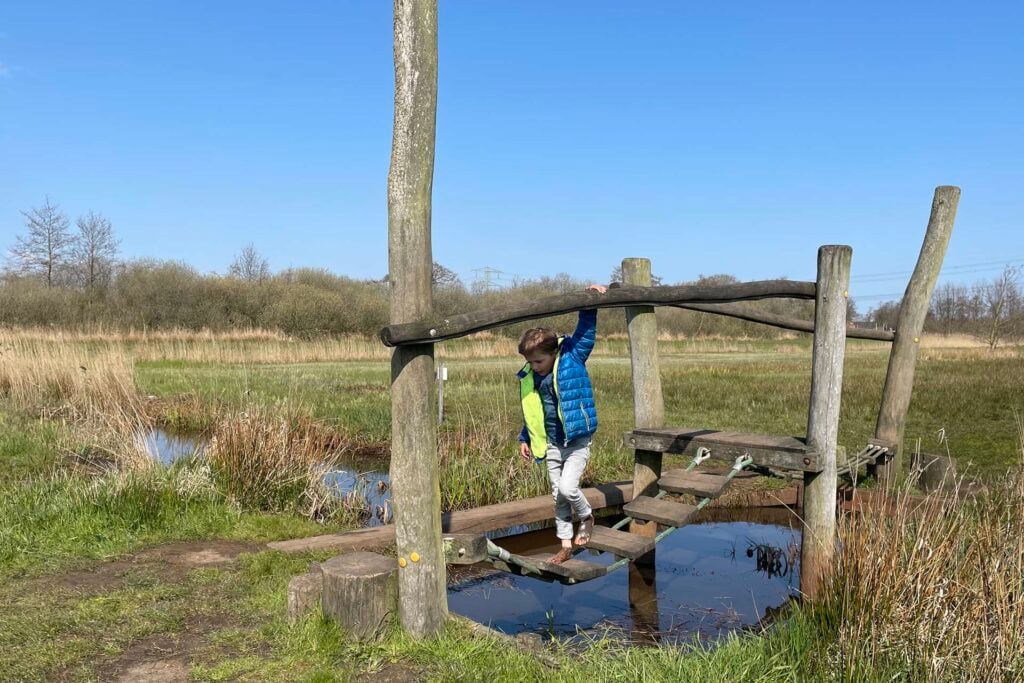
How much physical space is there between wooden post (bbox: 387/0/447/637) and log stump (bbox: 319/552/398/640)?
73 millimetres

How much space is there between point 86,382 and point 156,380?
607cm

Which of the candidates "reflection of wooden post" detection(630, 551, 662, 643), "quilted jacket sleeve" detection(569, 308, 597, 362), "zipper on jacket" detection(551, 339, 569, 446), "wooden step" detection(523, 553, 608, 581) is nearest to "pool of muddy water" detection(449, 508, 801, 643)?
"reflection of wooden post" detection(630, 551, 662, 643)

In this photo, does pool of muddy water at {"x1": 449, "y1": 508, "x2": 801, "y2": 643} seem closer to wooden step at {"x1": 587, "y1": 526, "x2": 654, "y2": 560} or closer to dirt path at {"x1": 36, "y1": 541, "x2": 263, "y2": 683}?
wooden step at {"x1": 587, "y1": 526, "x2": 654, "y2": 560}

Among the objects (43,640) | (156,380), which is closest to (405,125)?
(43,640)

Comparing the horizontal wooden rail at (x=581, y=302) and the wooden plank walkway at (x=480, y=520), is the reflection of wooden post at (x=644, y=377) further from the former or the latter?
the horizontal wooden rail at (x=581, y=302)

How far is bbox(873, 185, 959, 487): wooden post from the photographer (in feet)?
26.0

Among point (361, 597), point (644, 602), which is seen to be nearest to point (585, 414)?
point (644, 602)

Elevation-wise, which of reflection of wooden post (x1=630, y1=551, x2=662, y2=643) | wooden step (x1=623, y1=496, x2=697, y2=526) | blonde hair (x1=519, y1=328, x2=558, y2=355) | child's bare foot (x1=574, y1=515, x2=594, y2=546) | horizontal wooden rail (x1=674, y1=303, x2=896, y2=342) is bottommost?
reflection of wooden post (x1=630, y1=551, x2=662, y2=643)

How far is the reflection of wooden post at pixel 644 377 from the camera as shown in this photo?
648 cm

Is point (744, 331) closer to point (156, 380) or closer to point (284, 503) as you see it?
point (156, 380)

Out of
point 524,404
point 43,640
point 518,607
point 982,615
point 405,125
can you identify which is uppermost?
point 405,125

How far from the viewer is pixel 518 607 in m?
5.85

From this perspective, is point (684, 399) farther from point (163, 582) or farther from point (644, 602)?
point (163, 582)

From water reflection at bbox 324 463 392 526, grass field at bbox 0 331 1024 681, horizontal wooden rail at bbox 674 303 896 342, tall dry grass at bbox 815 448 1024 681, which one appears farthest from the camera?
water reflection at bbox 324 463 392 526
